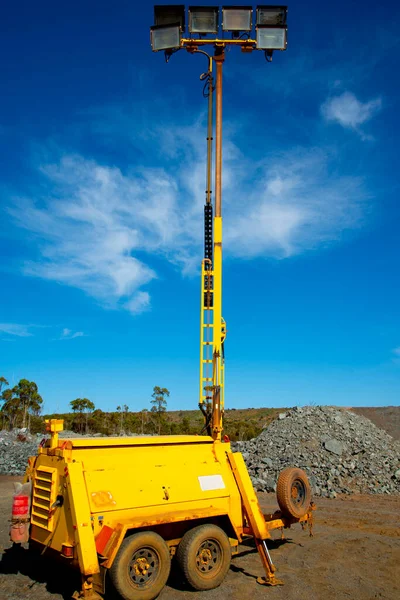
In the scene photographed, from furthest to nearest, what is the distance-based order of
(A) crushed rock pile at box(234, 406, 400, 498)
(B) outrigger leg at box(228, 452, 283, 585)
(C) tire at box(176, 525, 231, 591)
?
1. (A) crushed rock pile at box(234, 406, 400, 498)
2. (B) outrigger leg at box(228, 452, 283, 585)
3. (C) tire at box(176, 525, 231, 591)

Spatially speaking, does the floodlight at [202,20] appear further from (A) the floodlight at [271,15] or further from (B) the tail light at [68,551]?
(B) the tail light at [68,551]

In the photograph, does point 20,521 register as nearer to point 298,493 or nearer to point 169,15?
point 298,493

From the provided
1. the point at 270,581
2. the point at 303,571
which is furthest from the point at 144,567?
the point at 303,571

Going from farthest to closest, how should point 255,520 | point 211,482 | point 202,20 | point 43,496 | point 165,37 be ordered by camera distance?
point 165,37 < point 202,20 < point 255,520 < point 211,482 < point 43,496

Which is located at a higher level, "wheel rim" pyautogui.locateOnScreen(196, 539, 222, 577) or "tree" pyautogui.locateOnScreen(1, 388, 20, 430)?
"tree" pyautogui.locateOnScreen(1, 388, 20, 430)

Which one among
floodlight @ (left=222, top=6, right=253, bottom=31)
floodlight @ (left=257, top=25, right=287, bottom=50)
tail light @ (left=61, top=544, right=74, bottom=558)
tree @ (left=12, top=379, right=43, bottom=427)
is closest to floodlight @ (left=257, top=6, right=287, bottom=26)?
floodlight @ (left=257, top=25, right=287, bottom=50)

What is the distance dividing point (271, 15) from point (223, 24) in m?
1.23

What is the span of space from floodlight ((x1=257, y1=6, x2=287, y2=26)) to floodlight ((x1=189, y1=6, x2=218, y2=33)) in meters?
1.14

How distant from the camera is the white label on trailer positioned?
25.2 feet

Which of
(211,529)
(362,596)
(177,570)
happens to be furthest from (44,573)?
(362,596)

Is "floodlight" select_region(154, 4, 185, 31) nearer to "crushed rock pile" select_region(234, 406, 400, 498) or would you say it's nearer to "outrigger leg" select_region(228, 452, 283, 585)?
"outrigger leg" select_region(228, 452, 283, 585)

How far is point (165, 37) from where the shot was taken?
12031 mm

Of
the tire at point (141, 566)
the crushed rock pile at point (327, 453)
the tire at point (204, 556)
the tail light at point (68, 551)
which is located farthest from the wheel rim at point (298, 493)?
the crushed rock pile at point (327, 453)

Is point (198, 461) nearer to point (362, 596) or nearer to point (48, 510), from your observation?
point (48, 510)
